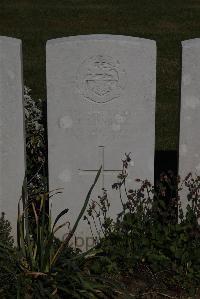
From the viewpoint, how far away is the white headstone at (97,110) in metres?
4.82

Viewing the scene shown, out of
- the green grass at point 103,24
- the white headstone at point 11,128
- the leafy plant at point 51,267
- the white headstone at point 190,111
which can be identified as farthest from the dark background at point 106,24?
the leafy plant at point 51,267

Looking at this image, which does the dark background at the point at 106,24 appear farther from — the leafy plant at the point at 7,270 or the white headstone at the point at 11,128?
the leafy plant at the point at 7,270

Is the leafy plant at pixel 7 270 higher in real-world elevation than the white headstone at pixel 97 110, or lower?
lower

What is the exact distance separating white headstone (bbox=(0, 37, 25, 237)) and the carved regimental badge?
440 millimetres

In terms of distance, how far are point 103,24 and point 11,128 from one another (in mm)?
9430

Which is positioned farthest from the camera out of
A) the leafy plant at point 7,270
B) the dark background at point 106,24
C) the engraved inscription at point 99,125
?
the dark background at point 106,24

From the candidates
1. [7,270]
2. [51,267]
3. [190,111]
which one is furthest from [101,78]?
[7,270]

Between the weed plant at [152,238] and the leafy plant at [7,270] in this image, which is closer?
the leafy plant at [7,270]

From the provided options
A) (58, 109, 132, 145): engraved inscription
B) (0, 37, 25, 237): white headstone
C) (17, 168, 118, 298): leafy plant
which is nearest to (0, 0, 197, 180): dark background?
(58, 109, 132, 145): engraved inscription

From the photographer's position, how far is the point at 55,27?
1373 cm

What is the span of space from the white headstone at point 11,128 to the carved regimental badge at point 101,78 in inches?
17.3

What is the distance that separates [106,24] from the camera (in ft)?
46.1

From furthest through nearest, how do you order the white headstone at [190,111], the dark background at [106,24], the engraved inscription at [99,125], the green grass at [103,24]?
1. the green grass at [103,24]
2. the dark background at [106,24]
3. the engraved inscription at [99,125]
4. the white headstone at [190,111]

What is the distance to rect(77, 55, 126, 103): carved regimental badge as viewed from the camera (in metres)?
4.84
